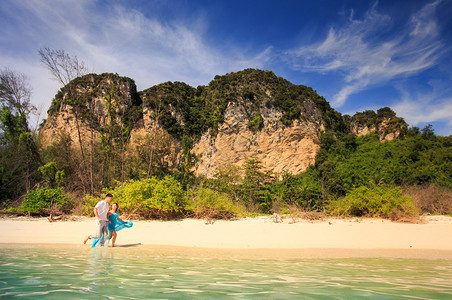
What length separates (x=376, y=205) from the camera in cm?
1057

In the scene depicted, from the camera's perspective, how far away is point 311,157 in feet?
103

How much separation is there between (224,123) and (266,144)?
6.04 metres

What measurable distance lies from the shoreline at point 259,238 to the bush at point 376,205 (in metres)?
0.61

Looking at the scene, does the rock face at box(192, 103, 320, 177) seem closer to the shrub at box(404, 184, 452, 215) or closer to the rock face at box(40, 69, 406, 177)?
the rock face at box(40, 69, 406, 177)

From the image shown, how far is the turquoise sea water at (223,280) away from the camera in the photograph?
2396 mm

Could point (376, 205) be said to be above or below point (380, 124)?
below

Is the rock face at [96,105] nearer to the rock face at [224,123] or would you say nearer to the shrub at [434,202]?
the rock face at [224,123]

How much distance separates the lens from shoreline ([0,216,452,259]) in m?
6.27

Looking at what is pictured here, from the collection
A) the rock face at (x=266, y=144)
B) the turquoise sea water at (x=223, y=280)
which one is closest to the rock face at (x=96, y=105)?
the rock face at (x=266, y=144)

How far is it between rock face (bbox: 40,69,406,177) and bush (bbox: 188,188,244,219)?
1904 cm

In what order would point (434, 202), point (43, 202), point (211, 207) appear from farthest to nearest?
1. point (434, 202)
2. point (43, 202)
3. point (211, 207)

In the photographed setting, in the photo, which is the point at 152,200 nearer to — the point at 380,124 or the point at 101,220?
the point at 101,220

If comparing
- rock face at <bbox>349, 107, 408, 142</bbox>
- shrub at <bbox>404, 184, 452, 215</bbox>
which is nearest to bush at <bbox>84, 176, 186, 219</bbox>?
shrub at <bbox>404, 184, 452, 215</bbox>

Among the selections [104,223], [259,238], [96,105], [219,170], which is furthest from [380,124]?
[96,105]
